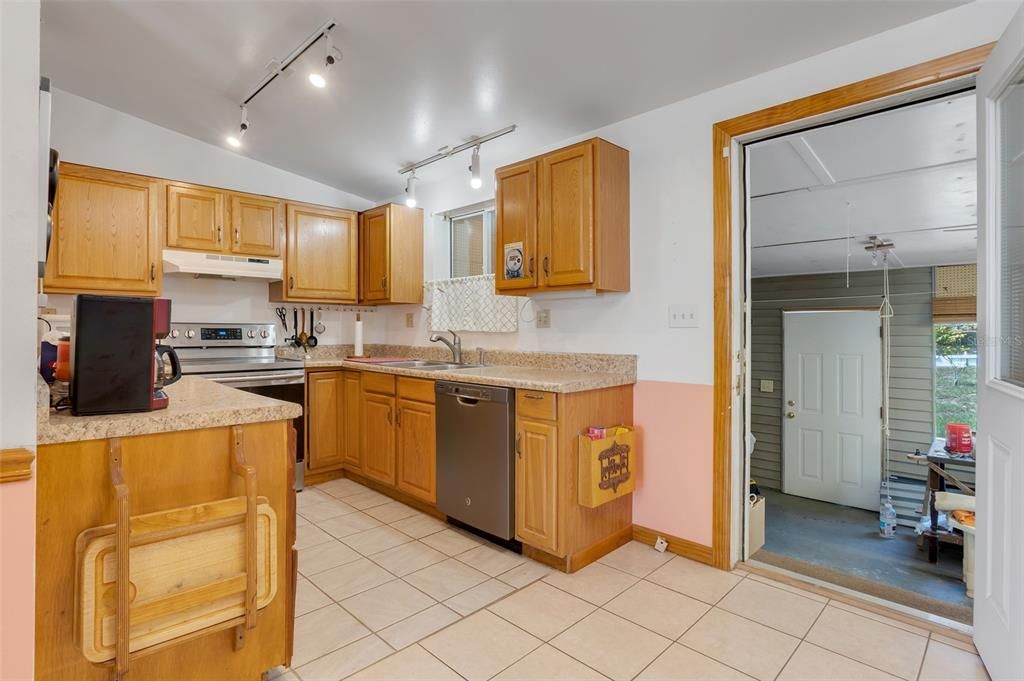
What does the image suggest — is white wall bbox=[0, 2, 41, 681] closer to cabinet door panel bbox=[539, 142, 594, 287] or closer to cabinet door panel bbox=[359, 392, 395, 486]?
cabinet door panel bbox=[539, 142, 594, 287]

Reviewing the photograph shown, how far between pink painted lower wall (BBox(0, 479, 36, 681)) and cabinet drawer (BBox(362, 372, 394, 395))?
2310 mm

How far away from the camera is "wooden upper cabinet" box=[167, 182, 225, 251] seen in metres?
3.51

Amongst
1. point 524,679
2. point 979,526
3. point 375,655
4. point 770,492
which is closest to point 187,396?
point 375,655

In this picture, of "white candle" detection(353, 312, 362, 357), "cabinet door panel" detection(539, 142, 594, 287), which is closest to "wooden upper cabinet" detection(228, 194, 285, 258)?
"white candle" detection(353, 312, 362, 357)

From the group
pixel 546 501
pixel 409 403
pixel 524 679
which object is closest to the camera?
pixel 524 679

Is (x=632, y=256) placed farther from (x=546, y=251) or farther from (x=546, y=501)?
(x=546, y=501)

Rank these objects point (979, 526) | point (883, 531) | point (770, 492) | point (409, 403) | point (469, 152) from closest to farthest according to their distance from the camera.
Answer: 1. point (979, 526)
2. point (409, 403)
3. point (469, 152)
4. point (883, 531)
5. point (770, 492)

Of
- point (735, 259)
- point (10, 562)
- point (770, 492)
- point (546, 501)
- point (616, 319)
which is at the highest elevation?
point (735, 259)

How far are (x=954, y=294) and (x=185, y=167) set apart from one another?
715 cm

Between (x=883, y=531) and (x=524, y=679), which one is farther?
(x=883, y=531)

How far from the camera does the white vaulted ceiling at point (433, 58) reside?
207cm

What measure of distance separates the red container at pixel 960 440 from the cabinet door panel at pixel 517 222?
151 inches

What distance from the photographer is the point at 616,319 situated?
295 centimetres

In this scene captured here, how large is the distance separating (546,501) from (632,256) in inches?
56.4
